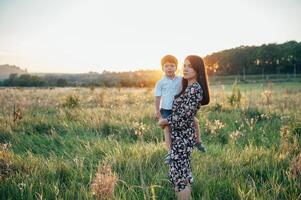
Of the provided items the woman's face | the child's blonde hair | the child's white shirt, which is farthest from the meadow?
the child's blonde hair

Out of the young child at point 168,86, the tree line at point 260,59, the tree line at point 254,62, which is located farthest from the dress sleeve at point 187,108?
the tree line at point 260,59

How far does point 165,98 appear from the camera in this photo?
3812 millimetres

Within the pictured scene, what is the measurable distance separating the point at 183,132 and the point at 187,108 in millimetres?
267

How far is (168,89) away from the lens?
3797 millimetres

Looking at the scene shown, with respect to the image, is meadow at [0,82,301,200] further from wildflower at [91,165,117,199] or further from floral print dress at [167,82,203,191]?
floral print dress at [167,82,203,191]

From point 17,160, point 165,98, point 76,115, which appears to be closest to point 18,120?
point 76,115

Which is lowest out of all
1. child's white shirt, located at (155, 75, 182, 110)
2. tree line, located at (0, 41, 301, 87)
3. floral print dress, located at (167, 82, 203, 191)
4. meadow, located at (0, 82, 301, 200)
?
meadow, located at (0, 82, 301, 200)

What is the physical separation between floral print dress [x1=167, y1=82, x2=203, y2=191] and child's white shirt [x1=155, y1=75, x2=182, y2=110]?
0.61m

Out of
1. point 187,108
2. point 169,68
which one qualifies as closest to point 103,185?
point 187,108

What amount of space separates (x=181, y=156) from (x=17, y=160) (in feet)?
8.11

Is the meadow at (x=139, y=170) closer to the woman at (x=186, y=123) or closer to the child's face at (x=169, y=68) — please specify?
the woman at (x=186, y=123)

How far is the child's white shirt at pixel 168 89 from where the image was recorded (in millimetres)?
3744

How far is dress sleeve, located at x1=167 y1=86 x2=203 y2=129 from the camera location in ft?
9.97

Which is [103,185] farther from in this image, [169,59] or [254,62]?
[254,62]
